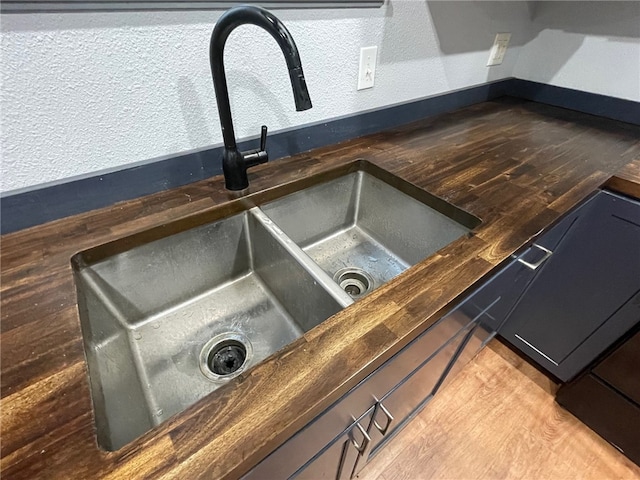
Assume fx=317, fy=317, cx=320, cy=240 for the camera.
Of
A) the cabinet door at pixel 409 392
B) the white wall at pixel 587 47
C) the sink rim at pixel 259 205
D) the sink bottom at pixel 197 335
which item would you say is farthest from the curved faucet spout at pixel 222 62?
the white wall at pixel 587 47

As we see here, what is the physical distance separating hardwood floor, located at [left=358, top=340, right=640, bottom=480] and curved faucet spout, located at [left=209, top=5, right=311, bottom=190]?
3.63 feet

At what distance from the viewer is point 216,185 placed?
2.62 ft

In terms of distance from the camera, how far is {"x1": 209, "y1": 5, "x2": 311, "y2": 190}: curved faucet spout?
53cm

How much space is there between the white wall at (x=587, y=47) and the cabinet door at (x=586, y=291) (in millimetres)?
652

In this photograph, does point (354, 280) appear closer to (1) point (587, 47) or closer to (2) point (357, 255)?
(2) point (357, 255)

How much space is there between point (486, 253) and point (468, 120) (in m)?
0.83

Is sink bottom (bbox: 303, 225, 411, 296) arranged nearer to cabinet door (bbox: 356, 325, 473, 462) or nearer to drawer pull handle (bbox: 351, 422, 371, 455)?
cabinet door (bbox: 356, 325, 473, 462)

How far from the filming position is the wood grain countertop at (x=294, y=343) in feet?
1.14

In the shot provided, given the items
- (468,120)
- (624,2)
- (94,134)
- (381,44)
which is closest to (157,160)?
(94,134)

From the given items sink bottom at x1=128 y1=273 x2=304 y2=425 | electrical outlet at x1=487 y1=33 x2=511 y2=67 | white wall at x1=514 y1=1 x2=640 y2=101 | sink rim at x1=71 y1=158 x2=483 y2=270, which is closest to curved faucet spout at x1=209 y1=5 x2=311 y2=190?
sink rim at x1=71 y1=158 x2=483 y2=270

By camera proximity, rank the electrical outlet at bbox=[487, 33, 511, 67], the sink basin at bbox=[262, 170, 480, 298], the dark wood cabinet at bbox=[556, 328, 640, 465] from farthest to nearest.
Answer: the electrical outlet at bbox=[487, 33, 511, 67]
the dark wood cabinet at bbox=[556, 328, 640, 465]
the sink basin at bbox=[262, 170, 480, 298]

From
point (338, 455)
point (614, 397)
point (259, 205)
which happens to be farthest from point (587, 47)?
point (338, 455)

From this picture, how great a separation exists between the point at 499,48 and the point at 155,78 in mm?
1314

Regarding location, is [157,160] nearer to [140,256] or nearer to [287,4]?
[140,256]
